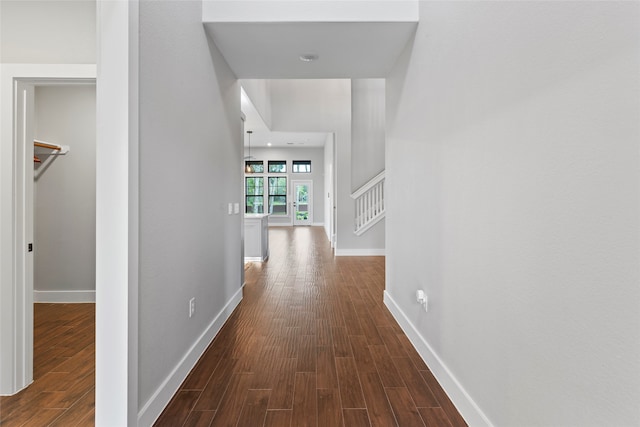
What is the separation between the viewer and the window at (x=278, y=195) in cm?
1376

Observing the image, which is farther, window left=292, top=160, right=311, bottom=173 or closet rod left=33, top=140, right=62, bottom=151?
window left=292, top=160, right=311, bottom=173

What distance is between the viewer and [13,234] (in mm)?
1997

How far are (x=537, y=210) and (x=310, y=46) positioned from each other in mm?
2356

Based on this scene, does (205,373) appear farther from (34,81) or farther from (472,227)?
(34,81)

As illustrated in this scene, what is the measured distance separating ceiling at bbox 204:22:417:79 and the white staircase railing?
357 cm

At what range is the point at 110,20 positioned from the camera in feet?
4.83

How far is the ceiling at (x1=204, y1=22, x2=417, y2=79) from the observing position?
2.56 m

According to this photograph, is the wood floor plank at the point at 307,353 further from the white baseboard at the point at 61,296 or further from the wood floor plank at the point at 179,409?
the white baseboard at the point at 61,296

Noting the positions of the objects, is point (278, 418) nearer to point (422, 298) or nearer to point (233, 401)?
point (233, 401)

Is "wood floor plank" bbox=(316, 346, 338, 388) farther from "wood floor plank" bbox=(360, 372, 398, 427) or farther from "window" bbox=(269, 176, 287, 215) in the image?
"window" bbox=(269, 176, 287, 215)

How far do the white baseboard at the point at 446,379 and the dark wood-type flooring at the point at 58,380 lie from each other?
6.32 feet

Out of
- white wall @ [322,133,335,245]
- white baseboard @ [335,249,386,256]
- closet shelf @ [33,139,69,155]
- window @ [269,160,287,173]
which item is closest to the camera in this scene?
closet shelf @ [33,139,69,155]

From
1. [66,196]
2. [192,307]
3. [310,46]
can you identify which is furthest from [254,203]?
[192,307]


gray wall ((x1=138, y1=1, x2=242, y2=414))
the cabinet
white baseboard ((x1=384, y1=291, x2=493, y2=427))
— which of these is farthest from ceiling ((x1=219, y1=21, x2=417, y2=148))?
the cabinet
